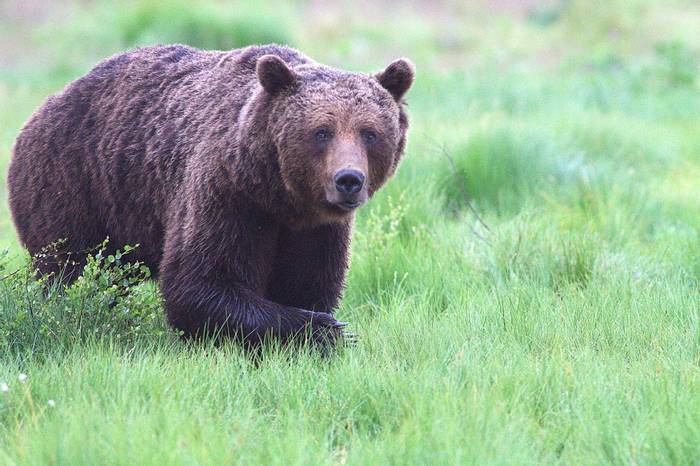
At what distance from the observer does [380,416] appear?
3855 millimetres

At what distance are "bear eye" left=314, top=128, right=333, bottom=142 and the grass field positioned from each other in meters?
0.97

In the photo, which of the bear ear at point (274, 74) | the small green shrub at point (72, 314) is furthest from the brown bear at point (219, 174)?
the small green shrub at point (72, 314)

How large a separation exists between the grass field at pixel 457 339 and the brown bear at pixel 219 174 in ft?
0.84

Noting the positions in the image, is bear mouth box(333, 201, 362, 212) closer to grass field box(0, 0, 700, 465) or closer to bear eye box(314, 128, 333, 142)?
bear eye box(314, 128, 333, 142)

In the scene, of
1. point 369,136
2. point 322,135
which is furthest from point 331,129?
point 369,136

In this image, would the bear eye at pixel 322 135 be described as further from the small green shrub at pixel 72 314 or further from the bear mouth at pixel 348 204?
the small green shrub at pixel 72 314

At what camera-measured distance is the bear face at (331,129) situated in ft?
14.9

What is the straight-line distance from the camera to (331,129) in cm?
461

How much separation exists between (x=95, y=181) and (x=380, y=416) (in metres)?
2.64

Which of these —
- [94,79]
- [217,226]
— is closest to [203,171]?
[217,226]

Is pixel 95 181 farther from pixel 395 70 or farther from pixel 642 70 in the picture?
pixel 642 70

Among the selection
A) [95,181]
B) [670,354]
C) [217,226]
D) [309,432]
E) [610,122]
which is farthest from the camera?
[610,122]

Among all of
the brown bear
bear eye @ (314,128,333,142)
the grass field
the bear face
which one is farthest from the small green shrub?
bear eye @ (314,128,333,142)

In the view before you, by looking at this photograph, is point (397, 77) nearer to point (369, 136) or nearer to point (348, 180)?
point (369, 136)
